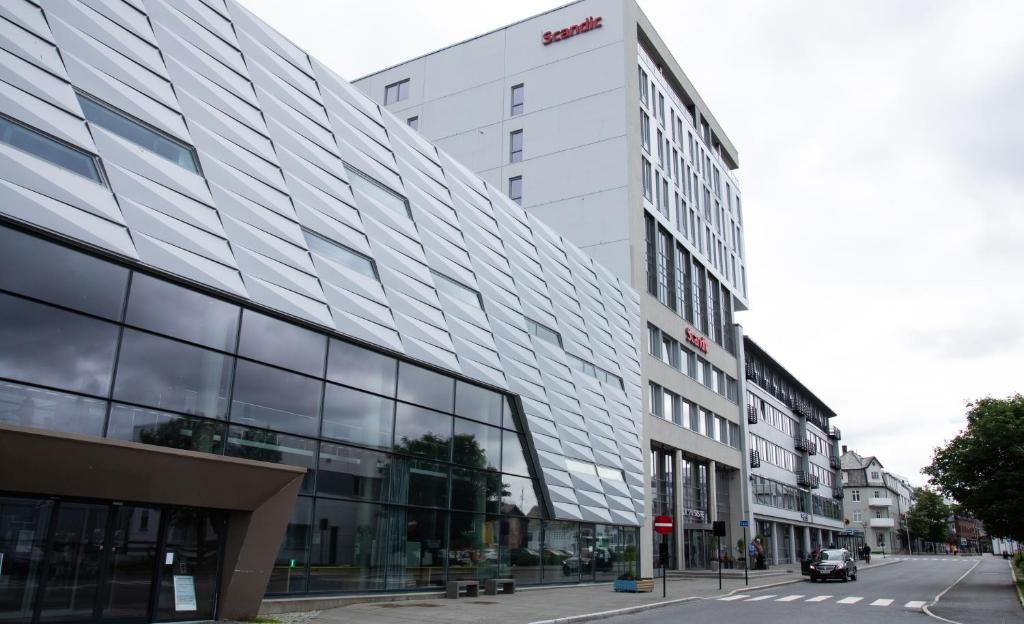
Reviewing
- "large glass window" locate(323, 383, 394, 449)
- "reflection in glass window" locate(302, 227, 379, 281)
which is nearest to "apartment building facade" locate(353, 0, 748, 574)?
"large glass window" locate(323, 383, 394, 449)

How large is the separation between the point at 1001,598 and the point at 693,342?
23.5 metres

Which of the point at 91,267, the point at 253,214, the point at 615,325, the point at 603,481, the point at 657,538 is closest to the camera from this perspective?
the point at 91,267

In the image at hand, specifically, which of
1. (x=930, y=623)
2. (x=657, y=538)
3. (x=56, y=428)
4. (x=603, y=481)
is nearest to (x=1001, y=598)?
(x=930, y=623)

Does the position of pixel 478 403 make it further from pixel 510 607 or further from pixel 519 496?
pixel 510 607

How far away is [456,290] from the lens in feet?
80.0

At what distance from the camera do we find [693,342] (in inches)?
1885

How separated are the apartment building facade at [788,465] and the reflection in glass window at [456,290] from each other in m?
36.0

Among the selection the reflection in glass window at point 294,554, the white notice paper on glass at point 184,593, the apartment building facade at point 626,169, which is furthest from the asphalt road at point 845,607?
the white notice paper on glass at point 184,593

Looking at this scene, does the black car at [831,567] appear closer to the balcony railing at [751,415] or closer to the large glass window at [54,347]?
the balcony railing at [751,415]

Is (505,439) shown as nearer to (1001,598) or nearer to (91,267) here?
(91,267)

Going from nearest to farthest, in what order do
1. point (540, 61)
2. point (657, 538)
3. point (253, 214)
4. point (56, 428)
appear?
point (56, 428) < point (253, 214) < point (657, 538) < point (540, 61)

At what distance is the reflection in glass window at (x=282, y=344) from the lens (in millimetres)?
16875

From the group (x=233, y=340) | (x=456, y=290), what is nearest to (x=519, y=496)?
(x=456, y=290)

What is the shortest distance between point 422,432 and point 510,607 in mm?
5276
